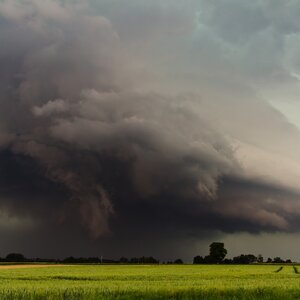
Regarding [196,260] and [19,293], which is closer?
[19,293]

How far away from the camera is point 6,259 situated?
185250 mm

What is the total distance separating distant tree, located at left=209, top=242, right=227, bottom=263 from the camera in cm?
18262

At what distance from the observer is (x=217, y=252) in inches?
7195

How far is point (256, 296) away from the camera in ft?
85.3

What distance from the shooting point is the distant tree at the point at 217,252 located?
183 meters

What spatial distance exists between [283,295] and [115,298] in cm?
965

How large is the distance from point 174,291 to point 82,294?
5.17 meters

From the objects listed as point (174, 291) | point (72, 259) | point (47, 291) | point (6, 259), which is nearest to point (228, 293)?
point (174, 291)

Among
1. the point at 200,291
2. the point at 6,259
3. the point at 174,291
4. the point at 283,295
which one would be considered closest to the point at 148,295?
the point at 174,291

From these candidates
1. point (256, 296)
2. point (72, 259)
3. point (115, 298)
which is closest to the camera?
point (115, 298)

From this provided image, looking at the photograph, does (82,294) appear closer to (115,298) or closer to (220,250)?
(115,298)

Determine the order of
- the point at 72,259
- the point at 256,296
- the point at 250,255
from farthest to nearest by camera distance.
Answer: the point at 250,255 < the point at 72,259 < the point at 256,296

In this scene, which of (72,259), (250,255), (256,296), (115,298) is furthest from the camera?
(250,255)

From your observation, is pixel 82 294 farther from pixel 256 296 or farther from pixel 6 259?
pixel 6 259
